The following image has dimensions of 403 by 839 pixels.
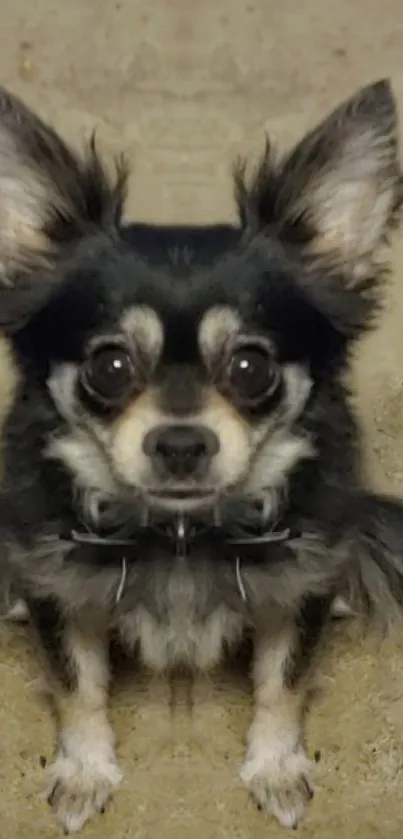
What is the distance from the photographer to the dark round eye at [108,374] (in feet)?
4.41

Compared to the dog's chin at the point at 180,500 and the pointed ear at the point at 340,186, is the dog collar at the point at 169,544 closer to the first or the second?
the dog's chin at the point at 180,500

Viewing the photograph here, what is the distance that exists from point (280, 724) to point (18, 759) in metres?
0.36

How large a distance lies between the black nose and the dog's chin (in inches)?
2.2

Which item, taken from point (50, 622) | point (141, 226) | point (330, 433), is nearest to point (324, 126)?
point (141, 226)

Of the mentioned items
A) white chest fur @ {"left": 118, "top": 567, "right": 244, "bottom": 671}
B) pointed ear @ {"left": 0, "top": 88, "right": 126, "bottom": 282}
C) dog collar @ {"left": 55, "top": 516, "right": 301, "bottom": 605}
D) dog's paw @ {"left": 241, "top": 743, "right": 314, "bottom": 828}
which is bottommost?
dog's paw @ {"left": 241, "top": 743, "right": 314, "bottom": 828}

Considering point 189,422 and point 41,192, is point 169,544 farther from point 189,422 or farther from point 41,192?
point 41,192

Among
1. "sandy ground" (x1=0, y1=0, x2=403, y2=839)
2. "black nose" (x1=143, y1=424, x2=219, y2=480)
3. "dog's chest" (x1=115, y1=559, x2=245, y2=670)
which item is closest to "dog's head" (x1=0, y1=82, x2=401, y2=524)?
"black nose" (x1=143, y1=424, x2=219, y2=480)

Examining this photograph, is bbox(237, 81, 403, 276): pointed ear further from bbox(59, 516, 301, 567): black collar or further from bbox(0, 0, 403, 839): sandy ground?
bbox(0, 0, 403, 839): sandy ground

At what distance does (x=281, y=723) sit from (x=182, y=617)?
20cm

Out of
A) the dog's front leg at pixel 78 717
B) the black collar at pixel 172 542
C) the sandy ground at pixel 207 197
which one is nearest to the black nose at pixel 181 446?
the black collar at pixel 172 542

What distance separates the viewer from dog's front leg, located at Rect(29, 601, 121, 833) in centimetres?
153

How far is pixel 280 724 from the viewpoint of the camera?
5.12 ft

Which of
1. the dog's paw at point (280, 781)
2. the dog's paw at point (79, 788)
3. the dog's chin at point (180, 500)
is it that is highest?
the dog's chin at point (180, 500)

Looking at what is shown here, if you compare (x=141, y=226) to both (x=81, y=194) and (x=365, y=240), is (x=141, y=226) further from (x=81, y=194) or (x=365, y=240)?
(x=365, y=240)
